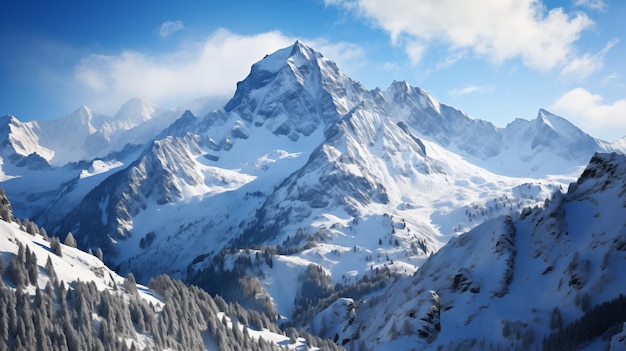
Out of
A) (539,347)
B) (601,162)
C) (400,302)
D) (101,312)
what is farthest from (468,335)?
(101,312)

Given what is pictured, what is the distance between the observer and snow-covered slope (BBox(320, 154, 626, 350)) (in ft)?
387

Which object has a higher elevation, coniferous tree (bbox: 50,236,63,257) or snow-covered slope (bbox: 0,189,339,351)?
coniferous tree (bbox: 50,236,63,257)

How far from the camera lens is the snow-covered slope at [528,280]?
11800cm

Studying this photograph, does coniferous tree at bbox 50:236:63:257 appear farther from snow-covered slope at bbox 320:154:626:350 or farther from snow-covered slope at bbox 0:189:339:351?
snow-covered slope at bbox 320:154:626:350

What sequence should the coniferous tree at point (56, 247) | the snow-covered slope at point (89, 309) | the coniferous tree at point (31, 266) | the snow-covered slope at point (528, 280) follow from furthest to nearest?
the coniferous tree at point (56, 247), the snow-covered slope at point (528, 280), the coniferous tree at point (31, 266), the snow-covered slope at point (89, 309)

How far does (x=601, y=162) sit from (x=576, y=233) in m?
27.0

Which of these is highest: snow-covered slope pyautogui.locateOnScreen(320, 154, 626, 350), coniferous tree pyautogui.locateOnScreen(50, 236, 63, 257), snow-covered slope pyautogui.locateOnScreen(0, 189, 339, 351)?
coniferous tree pyautogui.locateOnScreen(50, 236, 63, 257)

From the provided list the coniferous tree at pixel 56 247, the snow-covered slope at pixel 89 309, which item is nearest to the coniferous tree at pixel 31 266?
the snow-covered slope at pixel 89 309

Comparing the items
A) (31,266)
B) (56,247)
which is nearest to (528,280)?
(31,266)

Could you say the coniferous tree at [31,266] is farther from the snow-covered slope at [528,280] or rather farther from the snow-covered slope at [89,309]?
the snow-covered slope at [528,280]

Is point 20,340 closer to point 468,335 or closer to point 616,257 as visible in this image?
point 468,335

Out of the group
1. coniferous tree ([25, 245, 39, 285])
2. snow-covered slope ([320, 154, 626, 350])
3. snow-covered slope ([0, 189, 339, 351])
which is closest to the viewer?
snow-covered slope ([0, 189, 339, 351])

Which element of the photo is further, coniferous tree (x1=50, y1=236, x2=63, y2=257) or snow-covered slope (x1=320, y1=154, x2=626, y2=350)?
coniferous tree (x1=50, y1=236, x2=63, y2=257)

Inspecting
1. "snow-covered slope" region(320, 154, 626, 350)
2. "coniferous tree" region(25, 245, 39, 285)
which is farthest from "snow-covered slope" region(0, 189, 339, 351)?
"snow-covered slope" region(320, 154, 626, 350)
